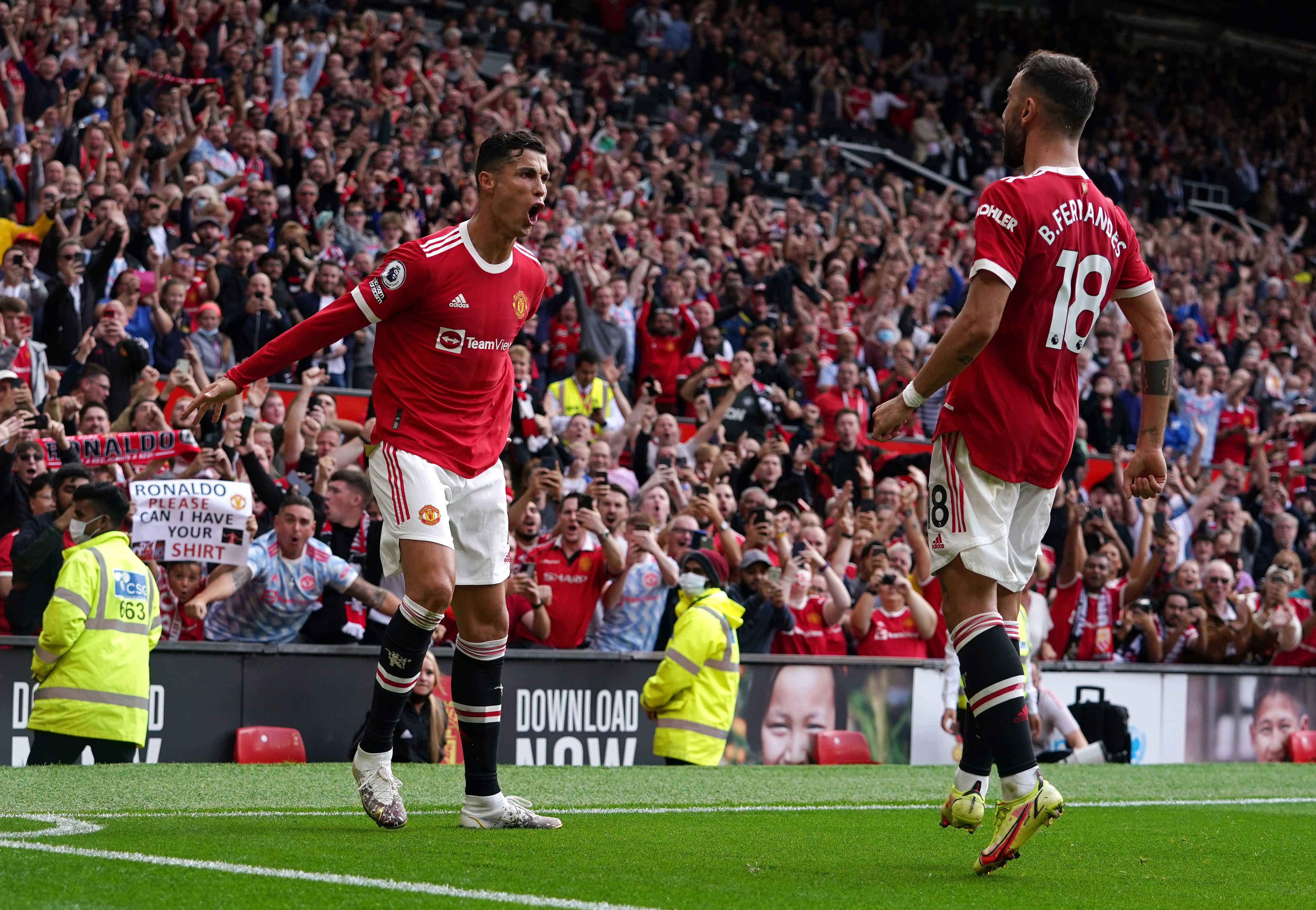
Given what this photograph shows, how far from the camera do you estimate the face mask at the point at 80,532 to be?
8.52 metres

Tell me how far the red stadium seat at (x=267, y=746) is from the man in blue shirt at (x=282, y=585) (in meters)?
0.59

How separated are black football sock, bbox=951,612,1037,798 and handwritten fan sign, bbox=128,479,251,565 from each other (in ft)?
18.6

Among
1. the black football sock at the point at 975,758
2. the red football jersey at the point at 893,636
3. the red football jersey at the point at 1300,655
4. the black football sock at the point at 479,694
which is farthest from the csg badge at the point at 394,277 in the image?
the red football jersey at the point at 1300,655

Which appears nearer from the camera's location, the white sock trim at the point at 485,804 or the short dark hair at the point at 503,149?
the white sock trim at the point at 485,804

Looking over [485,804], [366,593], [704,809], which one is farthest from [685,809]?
[366,593]

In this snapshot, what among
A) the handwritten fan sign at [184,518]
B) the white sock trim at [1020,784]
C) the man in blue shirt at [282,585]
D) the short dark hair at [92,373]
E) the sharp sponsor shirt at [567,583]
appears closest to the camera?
the white sock trim at [1020,784]

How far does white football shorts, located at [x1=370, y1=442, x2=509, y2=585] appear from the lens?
5.43m

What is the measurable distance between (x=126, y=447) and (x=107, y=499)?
1.83 metres

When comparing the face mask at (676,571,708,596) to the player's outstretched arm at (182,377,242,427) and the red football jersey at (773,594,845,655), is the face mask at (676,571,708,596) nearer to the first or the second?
the red football jersey at (773,594,845,655)

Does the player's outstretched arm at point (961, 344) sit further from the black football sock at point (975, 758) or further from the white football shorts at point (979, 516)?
the black football sock at point (975, 758)

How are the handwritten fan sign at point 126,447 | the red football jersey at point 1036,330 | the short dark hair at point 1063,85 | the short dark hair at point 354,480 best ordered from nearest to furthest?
the red football jersey at point 1036,330, the short dark hair at point 1063,85, the handwritten fan sign at point 126,447, the short dark hair at point 354,480

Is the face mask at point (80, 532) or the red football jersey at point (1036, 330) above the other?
the red football jersey at point (1036, 330)

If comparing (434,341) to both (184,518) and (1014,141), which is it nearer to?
(1014,141)

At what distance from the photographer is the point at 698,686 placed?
10.0m
